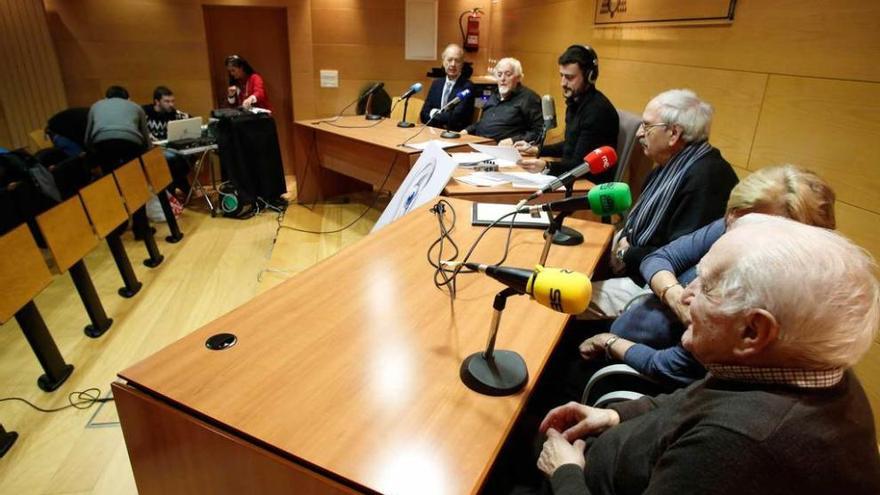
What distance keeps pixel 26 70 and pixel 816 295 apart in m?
5.70

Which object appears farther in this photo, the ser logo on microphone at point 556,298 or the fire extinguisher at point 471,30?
the fire extinguisher at point 471,30

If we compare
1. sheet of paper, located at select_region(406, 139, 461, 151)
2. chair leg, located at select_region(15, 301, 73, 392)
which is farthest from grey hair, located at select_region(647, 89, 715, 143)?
chair leg, located at select_region(15, 301, 73, 392)

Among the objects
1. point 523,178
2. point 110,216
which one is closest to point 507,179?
point 523,178

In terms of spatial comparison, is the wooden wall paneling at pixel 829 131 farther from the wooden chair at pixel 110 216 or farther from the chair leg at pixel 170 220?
the chair leg at pixel 170 220

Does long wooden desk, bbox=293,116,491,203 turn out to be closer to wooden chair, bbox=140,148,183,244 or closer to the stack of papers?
the stack of papers

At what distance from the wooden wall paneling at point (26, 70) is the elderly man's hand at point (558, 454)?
5206 millimetres

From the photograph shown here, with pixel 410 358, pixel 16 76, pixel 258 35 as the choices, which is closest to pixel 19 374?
pixel 410 358

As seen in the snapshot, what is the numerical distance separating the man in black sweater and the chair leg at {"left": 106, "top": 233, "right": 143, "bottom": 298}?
10.3ft

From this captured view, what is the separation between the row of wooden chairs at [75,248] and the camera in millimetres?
2025

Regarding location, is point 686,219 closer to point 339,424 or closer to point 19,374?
point 339,424

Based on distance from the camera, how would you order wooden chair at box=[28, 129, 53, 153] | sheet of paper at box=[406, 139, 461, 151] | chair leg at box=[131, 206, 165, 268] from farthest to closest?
wooden chair at box=[28, 129, 53, 153] < chair leg at box=[131, 206, 165, 268] < sheet of paper at box=[406, 139, 461, 151]

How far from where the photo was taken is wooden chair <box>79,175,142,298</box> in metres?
2.71

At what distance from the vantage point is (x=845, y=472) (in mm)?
623

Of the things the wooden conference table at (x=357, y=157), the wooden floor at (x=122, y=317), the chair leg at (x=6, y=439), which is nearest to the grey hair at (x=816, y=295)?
the wooden conference table at (x=357, y=157)
